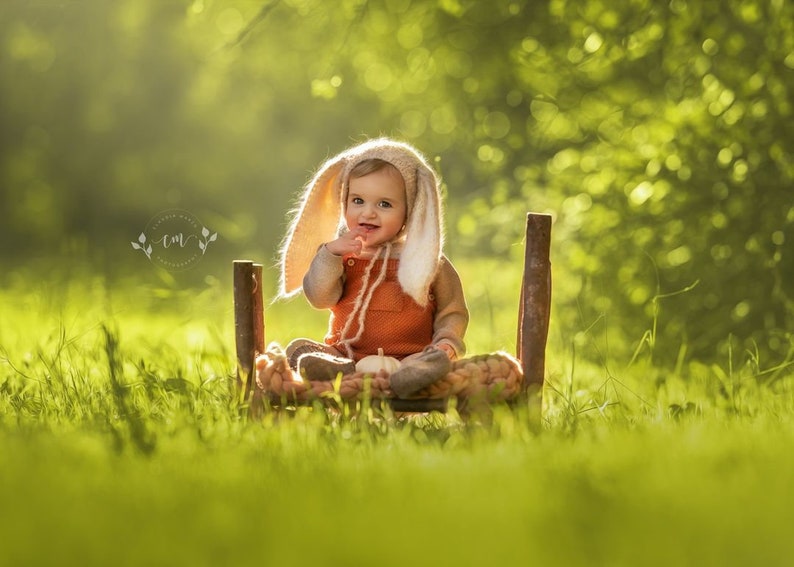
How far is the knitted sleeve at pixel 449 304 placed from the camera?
4391 mm

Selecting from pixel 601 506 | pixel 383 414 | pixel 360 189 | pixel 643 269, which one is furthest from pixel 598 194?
pixel 601 506

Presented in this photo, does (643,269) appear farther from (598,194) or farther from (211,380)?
(211,380)

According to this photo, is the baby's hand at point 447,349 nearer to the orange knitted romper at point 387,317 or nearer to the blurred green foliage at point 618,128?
the orange knitted romper at point 387,317

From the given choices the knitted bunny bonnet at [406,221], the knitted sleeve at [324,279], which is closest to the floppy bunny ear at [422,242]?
the knitted bunny bonnet at [406,221]

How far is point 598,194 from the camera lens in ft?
23.1

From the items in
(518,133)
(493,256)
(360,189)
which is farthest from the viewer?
(493,256)

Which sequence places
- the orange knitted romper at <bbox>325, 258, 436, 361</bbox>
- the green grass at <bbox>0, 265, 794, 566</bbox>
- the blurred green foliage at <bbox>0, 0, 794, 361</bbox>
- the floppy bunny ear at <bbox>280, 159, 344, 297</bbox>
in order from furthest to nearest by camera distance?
the blurred green foliage at <bbox>0, 0, 794, 361</bbox>
the floppy bunny ear at <bbox>280, 159, 344, 297</bbox>
the orange knitted romper at <bbox>325, 258, 436, 361</bbox>
the green grass at <bbox>0, 265, 794, 566</bbox>

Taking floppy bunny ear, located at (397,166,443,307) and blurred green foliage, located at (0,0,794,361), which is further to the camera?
blurred green foliage, located at (0,0,794,361)

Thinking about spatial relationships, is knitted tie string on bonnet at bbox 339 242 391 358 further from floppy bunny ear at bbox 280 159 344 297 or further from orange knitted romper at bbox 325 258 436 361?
floppy bunny ear at bbox 280 159 344 297

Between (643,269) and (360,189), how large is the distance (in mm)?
3128

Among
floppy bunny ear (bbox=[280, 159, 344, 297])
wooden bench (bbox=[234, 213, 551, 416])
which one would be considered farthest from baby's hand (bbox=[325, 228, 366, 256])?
wooden bench (bbox=[234, 213, 551, 416])

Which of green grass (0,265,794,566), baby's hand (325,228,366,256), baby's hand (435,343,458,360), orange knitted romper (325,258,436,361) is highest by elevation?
baby's hand (325,228,366,256)

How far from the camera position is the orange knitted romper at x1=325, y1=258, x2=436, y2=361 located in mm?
4379

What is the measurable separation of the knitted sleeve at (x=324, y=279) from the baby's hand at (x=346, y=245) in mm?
29
